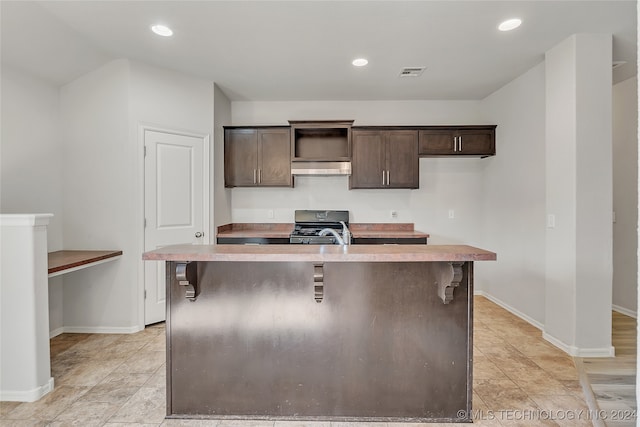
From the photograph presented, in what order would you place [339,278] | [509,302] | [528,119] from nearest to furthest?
[339,278]
[528,119]
[509,302]

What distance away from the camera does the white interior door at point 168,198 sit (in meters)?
3.27

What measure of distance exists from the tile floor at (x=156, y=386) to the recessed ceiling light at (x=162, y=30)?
8.74 ft

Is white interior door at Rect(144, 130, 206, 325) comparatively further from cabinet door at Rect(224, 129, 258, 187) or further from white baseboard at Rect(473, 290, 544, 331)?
white baseboard at Rect(473, 290, 544, 331)

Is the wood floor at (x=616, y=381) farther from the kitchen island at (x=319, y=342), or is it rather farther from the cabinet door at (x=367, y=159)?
the cabinet door at (x=367, y=159)

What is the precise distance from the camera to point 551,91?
2955 mm

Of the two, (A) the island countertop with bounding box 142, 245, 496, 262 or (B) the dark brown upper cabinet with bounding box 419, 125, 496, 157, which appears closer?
(A) the island countertop with bounding box 142, 245, 496, 262

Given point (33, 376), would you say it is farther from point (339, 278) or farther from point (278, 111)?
point (278, 111)

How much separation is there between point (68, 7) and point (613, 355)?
5.00 m

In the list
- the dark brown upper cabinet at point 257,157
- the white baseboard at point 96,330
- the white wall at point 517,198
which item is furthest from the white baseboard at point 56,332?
the white wall at point 517,198

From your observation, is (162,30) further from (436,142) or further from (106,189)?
(436,142)

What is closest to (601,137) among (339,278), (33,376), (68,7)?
(339,278)

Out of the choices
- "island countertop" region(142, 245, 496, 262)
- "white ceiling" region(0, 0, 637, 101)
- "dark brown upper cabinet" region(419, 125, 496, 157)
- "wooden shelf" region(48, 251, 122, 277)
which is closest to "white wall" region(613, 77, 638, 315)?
"white ceiling" region(0, 0, 637, 101)

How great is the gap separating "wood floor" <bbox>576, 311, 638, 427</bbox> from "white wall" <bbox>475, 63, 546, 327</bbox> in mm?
661

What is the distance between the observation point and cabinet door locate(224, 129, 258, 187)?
4.08 m
